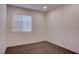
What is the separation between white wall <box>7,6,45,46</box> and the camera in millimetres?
4211

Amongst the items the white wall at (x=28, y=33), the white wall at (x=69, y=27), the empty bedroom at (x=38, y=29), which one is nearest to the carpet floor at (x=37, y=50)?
the empty bedroom at (x=38, y=29)

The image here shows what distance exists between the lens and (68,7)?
342cm

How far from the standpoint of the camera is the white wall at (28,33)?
13.8ft

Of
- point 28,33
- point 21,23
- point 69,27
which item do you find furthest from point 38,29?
point 69,27

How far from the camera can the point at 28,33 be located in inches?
193

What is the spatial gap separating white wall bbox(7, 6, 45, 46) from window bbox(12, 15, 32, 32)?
0.68 ft

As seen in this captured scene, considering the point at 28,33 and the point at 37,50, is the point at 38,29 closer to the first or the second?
the point at 28,33

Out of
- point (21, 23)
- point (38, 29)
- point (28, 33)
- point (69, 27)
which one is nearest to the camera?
point (69, 27)

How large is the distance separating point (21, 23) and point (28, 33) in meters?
0.75

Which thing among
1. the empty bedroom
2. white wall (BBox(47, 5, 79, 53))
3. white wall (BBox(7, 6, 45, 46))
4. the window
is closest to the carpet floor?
the empty bedroom

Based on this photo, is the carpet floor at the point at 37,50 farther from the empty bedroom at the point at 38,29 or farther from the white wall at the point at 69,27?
the white wall at the point at 69,27

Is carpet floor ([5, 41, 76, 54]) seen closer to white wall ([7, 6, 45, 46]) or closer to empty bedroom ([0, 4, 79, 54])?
empty bedroom ([0, 4, 79, 54])
